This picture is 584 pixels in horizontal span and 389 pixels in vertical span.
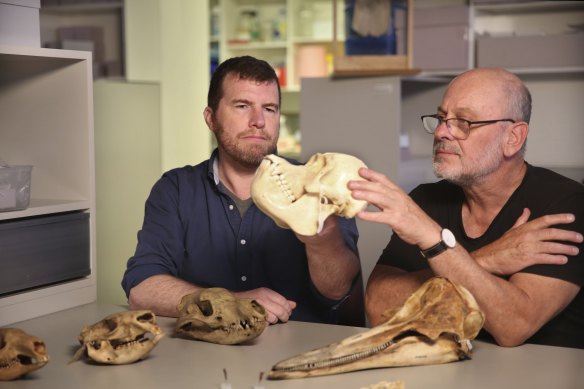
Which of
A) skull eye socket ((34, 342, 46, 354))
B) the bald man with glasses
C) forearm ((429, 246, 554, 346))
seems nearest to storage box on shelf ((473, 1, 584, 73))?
the bald man with glasses

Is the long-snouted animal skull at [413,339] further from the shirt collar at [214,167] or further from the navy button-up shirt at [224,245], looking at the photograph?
the shirt collar at [214,167]

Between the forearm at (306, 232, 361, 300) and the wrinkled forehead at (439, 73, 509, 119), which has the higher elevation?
the wrinkled forehead at (439, 73, 509, 119)

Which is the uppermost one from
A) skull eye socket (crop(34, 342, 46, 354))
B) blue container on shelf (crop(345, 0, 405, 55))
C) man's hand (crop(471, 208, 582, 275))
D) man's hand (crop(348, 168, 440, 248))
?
blue container on shelf (crop(345, 0, 405, 55))

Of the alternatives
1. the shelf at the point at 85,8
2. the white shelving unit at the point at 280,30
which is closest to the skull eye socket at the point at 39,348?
the shelf at the point at 85,8

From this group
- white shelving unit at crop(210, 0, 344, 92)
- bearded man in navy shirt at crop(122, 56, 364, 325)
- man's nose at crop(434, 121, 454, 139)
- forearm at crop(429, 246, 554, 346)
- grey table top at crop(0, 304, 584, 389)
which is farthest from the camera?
white shelving unit at crop(210, 0, 344, 92)

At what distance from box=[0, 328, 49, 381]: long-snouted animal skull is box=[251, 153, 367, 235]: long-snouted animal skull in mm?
484

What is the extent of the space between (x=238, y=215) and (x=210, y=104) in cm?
36

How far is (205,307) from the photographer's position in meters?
1.65

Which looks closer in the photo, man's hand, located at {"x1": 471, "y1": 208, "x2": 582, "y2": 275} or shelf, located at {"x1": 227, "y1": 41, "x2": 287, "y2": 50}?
man's hand, located at {"x1": 471, "y1": 208, "x2": 582, "y2": 275}

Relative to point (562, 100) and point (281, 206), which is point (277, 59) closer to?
point (562, 100)

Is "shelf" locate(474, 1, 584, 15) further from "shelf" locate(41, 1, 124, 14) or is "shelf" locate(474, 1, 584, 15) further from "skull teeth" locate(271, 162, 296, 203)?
"skull teeth" locate(271, 162, 296, 203)

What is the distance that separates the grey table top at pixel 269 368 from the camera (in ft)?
4.49

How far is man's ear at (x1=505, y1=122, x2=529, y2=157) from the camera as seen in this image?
1942 millimetres

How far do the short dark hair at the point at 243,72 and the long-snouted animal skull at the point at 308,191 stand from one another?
723mm
